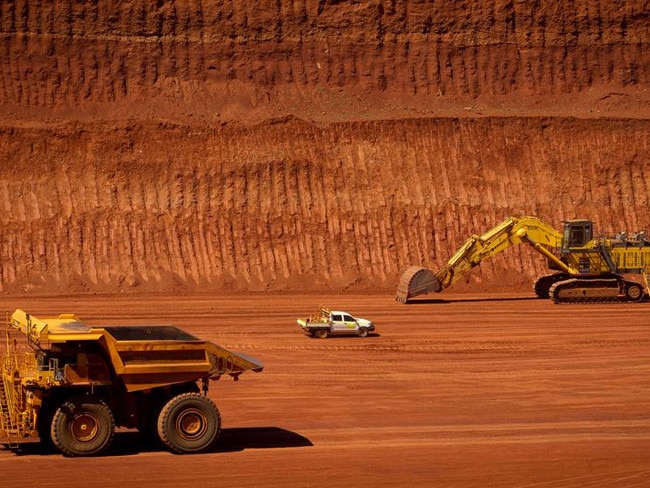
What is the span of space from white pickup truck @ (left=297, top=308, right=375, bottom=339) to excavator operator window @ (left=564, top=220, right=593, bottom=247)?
40.2 feet

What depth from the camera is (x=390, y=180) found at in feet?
171

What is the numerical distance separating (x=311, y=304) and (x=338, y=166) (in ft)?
40.5

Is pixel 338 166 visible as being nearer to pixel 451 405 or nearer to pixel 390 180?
pixel 390 180

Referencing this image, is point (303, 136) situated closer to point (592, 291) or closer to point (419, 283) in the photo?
point (419, 283)

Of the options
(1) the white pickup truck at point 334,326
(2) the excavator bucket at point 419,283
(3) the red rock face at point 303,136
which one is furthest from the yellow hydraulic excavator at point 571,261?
(1) the white pickup truck at point 334,326

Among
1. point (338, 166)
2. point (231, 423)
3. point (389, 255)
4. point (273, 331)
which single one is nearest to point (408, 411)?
point (231, 423)

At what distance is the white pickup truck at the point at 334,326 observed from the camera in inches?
1260

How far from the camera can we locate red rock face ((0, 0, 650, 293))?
160 ft

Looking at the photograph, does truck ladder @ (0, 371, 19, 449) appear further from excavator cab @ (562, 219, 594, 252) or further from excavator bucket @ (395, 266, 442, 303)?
excavator cab @ (562, 219, 594, 252)

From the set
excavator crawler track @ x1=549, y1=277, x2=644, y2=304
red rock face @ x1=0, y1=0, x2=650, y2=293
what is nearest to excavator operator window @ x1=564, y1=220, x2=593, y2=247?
excavator crawler track @ x1=549, y1=277, x2=644, y2=304

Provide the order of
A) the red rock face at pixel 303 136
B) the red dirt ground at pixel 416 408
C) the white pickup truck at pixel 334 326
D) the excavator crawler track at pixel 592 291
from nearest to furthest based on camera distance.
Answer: the red dirt ground at pixel 416 408 < the white pickup truck at pixel 334 326 < the excavator crawler track at pixel 592 291 < the red rock face at pixel 303 136

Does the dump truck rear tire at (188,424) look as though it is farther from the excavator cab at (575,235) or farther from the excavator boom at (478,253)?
the excavator cab at (575,235)

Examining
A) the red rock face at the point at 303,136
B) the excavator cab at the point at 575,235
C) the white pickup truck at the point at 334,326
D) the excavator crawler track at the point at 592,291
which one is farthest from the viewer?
the red rock face at the point at 303,136

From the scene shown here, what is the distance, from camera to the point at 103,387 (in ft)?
56.7
